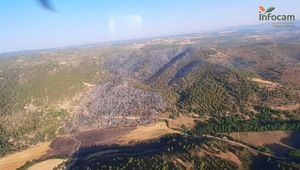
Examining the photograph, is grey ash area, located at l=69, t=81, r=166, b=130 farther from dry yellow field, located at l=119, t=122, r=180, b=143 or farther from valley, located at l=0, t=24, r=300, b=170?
dry yellow field, located at l=119, t=122, r=180, b=143

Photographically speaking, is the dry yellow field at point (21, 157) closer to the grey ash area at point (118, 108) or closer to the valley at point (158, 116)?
the valley at point (158, 116)

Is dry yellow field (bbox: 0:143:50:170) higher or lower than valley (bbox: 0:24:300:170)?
lower

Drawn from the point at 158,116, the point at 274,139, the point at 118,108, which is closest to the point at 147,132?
the point at 158,116

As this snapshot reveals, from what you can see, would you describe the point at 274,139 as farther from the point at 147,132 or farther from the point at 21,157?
the point at 21,157

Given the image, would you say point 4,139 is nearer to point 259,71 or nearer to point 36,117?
point 36,117

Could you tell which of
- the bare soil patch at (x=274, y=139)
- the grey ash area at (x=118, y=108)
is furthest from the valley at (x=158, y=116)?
the grey ash area at (x=118, y=108)

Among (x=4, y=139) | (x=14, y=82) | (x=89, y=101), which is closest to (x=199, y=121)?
(x=89, y=101)

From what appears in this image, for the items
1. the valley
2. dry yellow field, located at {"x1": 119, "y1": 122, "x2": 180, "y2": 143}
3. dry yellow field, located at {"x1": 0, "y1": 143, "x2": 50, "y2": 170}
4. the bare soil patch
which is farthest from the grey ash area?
the bare soil patch
